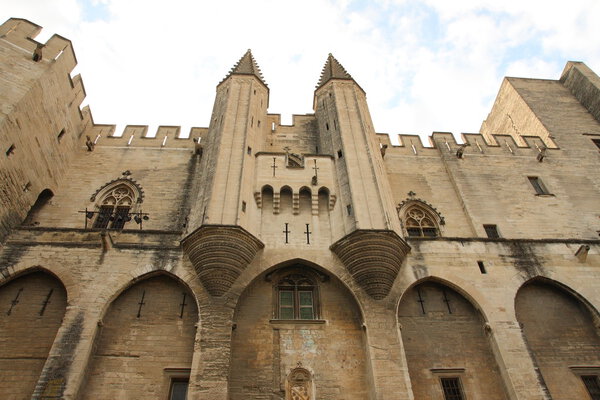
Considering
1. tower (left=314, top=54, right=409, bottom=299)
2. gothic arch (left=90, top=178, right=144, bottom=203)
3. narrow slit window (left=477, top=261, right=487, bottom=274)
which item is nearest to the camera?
tower (left=314, top=54, right=409, bottom=299)

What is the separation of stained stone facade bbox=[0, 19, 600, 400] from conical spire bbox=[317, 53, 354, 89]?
262cm

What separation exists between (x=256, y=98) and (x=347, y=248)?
7768 mm

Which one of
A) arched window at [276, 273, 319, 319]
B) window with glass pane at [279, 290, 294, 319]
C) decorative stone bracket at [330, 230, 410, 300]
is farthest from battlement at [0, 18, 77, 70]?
decorative stone bracket at [330, 230, 410, 300]

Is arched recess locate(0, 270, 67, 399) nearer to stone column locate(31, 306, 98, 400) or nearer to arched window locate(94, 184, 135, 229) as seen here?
stone column locate(31, 306, 98, 400)

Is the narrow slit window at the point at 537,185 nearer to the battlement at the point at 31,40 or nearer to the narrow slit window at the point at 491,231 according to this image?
the narrow slit window at the point at 491,231

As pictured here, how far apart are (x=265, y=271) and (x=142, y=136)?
913cm

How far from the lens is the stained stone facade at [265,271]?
9273mm

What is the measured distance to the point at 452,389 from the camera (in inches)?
380

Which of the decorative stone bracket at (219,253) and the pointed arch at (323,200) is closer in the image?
the decorative stone bracket at (219,253)

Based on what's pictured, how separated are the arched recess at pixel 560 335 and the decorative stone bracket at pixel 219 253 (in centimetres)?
725

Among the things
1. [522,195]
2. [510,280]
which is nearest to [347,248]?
[510,280]

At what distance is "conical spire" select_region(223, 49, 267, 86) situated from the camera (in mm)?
16469

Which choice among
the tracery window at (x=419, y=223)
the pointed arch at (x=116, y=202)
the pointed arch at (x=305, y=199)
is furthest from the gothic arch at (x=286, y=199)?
the pointed arch at (x=116, y=202)

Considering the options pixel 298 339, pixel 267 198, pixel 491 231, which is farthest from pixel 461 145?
pixel 298 339
